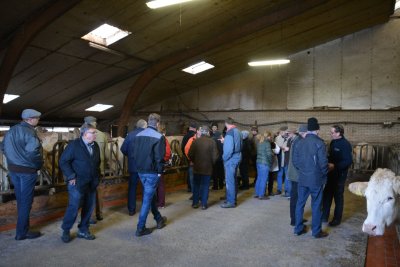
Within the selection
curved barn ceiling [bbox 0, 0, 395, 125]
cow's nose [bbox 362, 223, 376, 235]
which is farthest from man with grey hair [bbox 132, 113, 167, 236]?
curved barn ceiling [bbox 0, 0, 395, 125]

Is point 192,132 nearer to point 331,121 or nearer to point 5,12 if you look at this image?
point 5,12

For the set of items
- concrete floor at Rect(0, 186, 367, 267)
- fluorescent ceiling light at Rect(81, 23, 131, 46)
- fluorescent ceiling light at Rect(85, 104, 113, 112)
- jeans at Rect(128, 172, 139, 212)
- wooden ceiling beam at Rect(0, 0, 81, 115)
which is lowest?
concrete floor at Rect(0, 186, 367, 267)

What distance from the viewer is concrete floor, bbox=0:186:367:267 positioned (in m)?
4.14

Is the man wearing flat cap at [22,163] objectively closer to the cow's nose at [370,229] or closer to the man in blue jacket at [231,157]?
the man in blue jacket at [231,157]

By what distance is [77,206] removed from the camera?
4648 millimetres

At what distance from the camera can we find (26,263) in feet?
12.9

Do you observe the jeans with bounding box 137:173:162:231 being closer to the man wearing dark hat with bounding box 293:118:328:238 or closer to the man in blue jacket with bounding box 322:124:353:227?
the man wearing dark hat with bounding box 293:118:328:238

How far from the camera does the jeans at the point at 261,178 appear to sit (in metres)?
7.82

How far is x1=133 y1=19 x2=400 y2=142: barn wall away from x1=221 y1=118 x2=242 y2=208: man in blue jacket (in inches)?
314

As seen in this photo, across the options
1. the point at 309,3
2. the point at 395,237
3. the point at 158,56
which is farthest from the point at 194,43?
the point at 395,237

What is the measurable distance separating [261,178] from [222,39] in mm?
4575

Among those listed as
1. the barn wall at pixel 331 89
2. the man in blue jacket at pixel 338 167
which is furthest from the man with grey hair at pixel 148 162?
the barn wall at pixel 331 89

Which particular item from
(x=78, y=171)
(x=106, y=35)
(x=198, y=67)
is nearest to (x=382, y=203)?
(x=78, y=171)

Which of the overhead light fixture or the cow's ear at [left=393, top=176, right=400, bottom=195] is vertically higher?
the overhead light fixture
